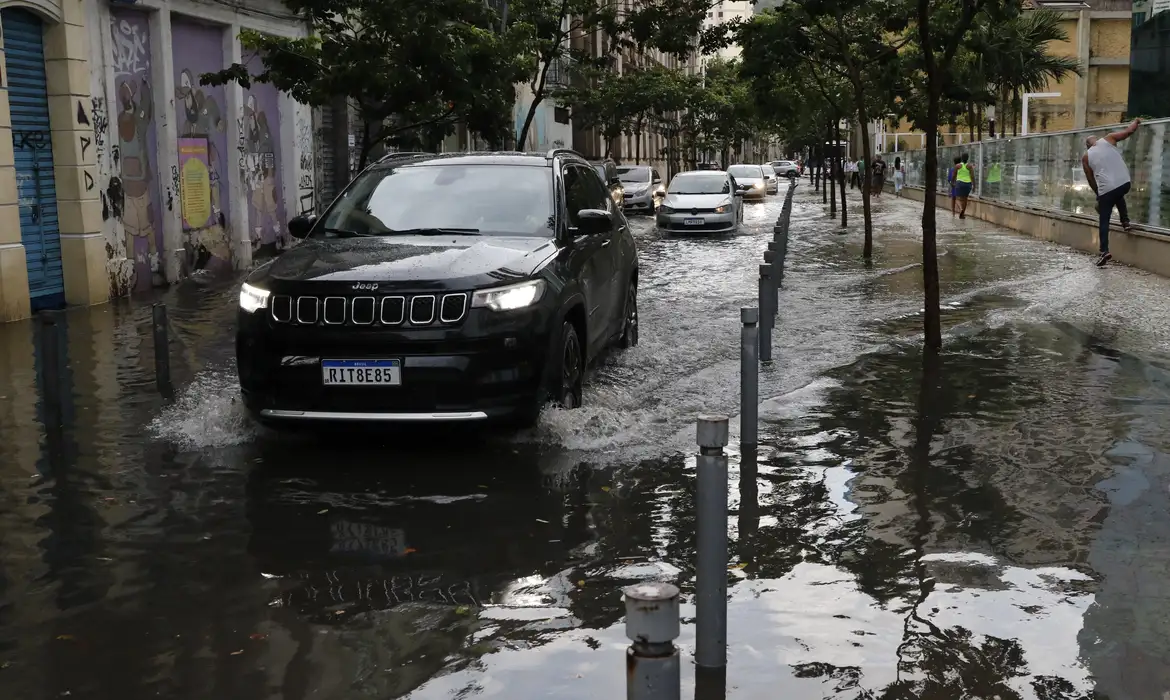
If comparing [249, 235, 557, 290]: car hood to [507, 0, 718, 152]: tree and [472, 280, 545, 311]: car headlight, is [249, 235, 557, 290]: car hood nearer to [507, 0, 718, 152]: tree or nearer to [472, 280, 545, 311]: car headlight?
[472, 280, 545, 311]: car headlight

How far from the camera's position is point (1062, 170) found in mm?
23734

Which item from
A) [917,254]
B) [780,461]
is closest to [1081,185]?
[917,254]

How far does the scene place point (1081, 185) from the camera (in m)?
22.5

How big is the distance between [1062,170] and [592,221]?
58.8 ft

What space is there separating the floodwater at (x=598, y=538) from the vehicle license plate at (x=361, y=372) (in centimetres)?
49

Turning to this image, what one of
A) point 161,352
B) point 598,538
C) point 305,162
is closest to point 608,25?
point 305,162

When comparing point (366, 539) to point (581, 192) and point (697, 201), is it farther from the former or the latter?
point (697, 201)

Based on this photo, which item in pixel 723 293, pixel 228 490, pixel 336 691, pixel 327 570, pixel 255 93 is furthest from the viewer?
pixel 255 93

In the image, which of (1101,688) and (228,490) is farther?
(228,490)

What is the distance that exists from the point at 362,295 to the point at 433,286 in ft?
1.28

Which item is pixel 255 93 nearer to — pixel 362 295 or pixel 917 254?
pixel 917 254

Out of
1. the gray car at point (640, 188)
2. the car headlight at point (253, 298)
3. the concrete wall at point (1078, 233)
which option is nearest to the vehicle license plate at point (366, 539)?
the car headlight at point (253, 298)

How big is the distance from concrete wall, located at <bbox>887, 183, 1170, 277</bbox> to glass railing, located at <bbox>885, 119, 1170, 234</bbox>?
0.19 metres

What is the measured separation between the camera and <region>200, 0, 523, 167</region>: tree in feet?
46.5
